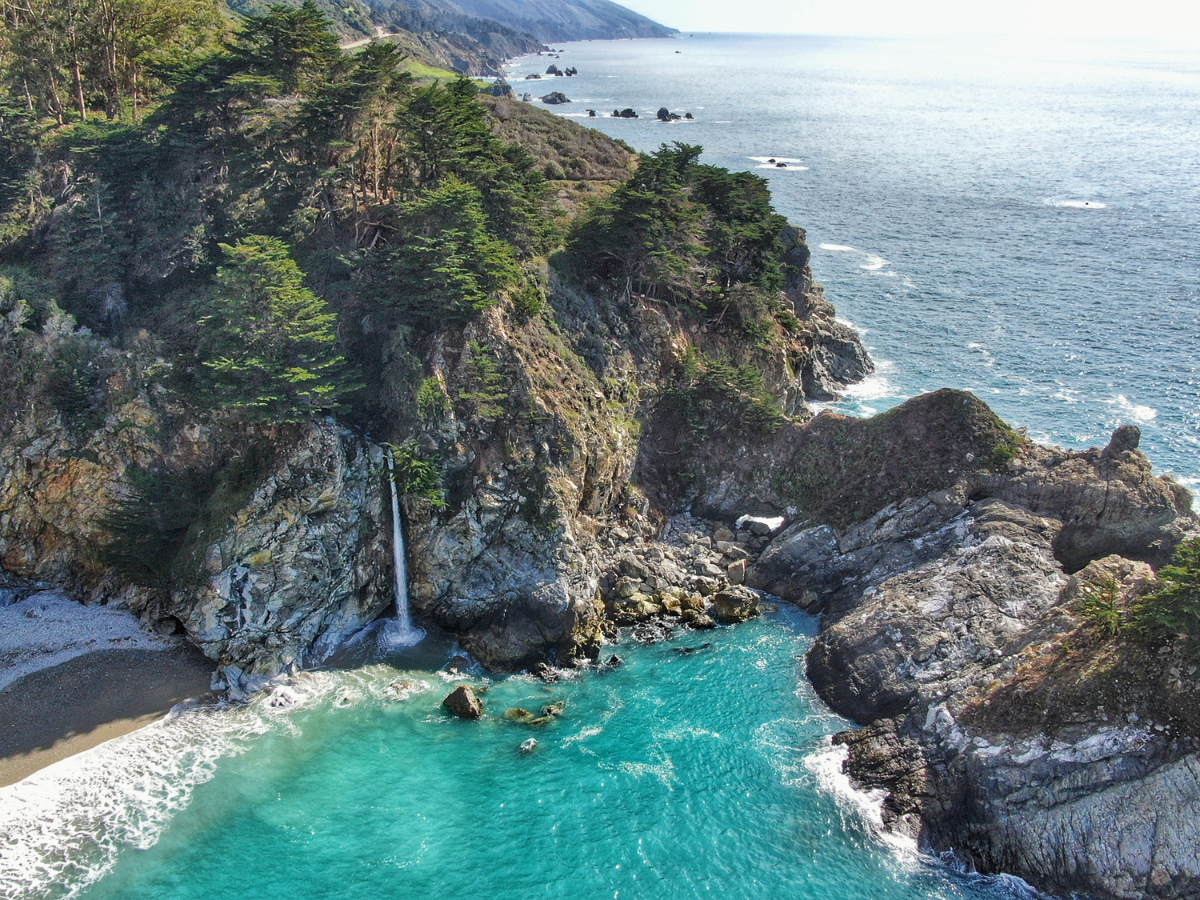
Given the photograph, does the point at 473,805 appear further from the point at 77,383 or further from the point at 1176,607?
the point at 77,383

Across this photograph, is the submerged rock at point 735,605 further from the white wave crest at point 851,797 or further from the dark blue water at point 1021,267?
the dark blue water at point 1021,267

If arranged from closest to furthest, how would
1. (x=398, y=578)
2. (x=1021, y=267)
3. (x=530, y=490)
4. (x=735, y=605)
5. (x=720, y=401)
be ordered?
(x=398, y=578) < (x=530, y=490) < (x=735, y=605) < (x=720, y=401) < (x=1021, y=267)

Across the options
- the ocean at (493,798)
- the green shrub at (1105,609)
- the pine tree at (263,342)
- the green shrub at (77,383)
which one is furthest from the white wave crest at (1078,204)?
the green shrub at (77,383)

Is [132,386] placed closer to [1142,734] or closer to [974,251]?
[1142,734]

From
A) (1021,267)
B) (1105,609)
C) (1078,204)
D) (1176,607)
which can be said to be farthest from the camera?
(1078,204)

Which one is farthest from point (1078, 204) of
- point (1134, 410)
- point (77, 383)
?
point (77, 383)
